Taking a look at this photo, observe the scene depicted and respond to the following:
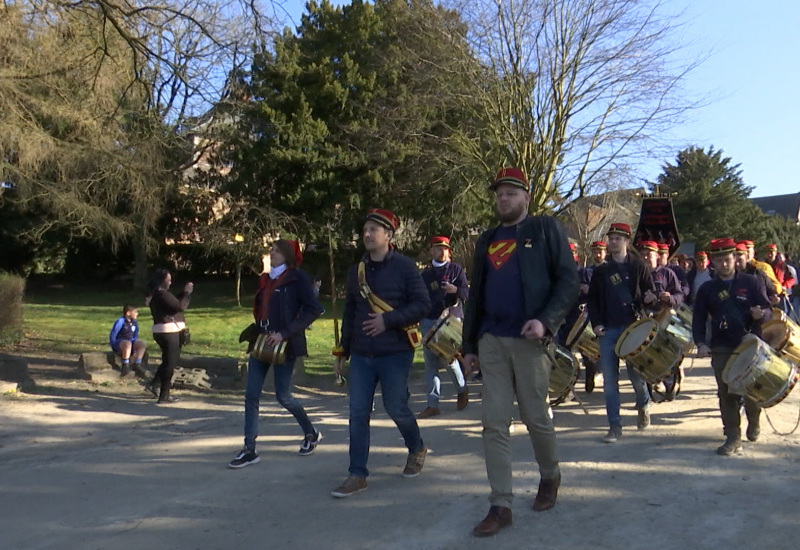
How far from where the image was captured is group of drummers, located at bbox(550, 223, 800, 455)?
6262 millimetres

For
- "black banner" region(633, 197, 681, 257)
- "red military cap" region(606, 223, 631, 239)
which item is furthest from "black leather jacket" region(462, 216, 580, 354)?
"black banner" region(633, 197, 681, 257)

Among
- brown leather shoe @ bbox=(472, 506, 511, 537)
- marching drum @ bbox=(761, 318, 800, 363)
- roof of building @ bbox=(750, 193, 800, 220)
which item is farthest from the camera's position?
roof of building @ bbox=(750, 193, 800, 220)

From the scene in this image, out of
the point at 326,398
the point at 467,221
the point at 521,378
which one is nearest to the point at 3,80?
the point at 326,398

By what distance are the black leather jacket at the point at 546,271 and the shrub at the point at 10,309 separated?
42.0 ft

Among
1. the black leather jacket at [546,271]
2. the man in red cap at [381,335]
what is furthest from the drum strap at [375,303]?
the black leather jacket at [546,271]

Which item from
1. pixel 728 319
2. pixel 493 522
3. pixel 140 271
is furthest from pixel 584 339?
pixel 140 271

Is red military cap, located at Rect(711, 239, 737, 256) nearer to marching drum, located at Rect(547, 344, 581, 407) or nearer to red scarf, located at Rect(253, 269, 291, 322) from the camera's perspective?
marching drum, located at Rect(547, 344, 581, 407)

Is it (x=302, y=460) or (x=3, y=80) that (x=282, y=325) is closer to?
(x=302, y=460)

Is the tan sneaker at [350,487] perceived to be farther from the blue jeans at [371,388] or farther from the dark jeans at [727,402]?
the dark jeans at [727,402]

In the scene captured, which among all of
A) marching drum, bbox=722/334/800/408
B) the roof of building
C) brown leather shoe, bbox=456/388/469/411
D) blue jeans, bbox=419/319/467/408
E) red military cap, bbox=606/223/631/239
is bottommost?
brown leather shoe, bbox=456/388/469/411

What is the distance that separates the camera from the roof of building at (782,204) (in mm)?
68938

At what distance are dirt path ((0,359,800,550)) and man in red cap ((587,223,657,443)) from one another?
0.49 m

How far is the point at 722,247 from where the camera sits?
6.67 m

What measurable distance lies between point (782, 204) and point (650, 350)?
7357cm
